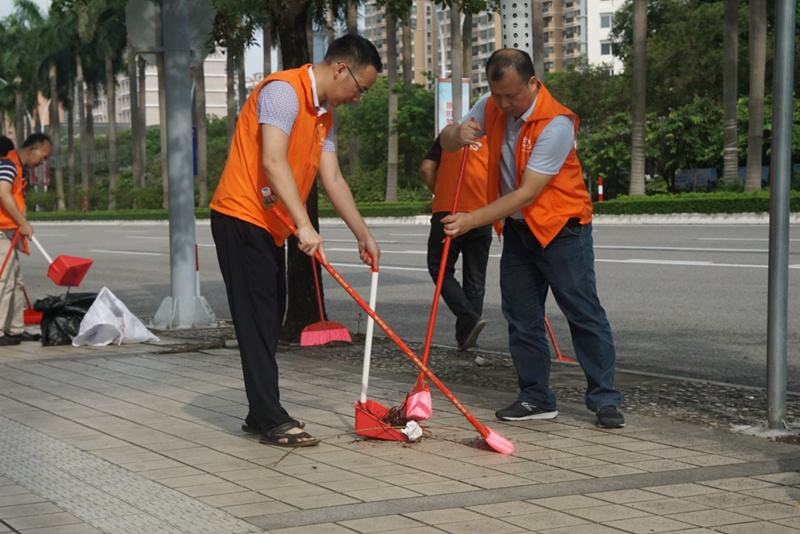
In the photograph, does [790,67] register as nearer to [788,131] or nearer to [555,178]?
[788,131]

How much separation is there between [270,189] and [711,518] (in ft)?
8.34

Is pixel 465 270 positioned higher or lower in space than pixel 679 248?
higher

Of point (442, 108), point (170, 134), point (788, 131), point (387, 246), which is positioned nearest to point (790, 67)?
point (788, 131)

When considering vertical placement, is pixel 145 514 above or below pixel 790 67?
below

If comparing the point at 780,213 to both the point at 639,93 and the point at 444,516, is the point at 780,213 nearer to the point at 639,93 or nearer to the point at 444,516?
the point at 444,516

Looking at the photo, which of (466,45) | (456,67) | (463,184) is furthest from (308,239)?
(466,45)

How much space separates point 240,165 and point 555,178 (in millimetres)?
1531

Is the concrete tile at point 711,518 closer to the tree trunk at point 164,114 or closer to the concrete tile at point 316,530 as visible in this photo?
the concrete tile at point 316,530

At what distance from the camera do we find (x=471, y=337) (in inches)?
380

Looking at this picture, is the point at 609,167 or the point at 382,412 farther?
the point at 609,167

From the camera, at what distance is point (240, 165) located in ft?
20.4

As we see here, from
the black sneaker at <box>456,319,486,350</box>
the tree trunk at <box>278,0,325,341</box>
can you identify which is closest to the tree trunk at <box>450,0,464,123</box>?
the tree trunk at <box>278,0,325,341</box>

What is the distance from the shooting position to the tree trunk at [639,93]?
39.1m

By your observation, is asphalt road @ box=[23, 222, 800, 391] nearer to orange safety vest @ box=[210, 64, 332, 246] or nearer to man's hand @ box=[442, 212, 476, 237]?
man's hand @ box=[442, 212, 476, 237]
